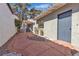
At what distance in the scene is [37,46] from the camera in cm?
691

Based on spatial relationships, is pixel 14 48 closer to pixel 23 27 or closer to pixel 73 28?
pixel 23 27

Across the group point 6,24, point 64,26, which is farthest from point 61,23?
point 6,24

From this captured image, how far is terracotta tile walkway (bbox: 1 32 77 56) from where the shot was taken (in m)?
6.82

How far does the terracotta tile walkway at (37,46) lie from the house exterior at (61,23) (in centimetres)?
22

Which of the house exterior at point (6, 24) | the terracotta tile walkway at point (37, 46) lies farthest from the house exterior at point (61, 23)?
the house exterior at point (6, 24)

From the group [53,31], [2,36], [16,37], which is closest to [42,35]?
[53,31]

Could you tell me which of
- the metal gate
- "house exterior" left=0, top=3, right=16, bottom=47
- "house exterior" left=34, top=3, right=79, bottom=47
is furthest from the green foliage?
the metal gate

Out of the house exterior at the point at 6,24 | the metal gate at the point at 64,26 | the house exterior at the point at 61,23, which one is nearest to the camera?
the house exterior at the point at 61,23

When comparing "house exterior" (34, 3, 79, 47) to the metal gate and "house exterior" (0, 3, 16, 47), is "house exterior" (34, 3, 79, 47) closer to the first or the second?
the metal gate

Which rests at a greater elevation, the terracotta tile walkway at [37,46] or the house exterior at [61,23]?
the house exterior at [61,23]

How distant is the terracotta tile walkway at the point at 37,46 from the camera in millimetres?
6820

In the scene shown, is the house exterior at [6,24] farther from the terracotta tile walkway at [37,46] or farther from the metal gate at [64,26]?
the metal gate at [64,26]

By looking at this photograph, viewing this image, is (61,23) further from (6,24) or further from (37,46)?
(6,24)

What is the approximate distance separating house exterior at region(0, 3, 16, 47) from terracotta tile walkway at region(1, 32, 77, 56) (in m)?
0.42
